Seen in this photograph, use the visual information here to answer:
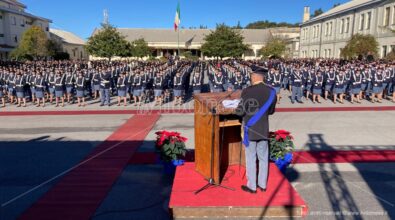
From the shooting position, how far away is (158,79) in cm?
1588

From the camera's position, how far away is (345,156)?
817 centimetres

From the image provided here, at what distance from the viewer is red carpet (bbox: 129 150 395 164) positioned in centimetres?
786

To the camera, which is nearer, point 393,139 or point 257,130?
point 257,130

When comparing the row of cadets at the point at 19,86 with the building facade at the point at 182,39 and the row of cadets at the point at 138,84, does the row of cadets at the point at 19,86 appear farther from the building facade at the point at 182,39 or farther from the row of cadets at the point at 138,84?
the building facade at the point at 182,39

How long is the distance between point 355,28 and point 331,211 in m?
46.7

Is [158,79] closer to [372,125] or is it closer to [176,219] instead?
[372,125]

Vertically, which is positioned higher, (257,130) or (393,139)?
(257,130)

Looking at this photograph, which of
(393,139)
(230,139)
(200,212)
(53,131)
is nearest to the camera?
(200,212)

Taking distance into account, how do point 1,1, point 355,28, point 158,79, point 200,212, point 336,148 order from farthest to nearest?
1. point 1,1
2. point 355,28
3. point 158,79
4. point 336,148
5. point 200,212

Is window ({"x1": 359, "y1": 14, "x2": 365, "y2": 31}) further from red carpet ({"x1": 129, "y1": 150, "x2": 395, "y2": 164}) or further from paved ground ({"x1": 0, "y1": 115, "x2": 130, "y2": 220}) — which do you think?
red carpet ({"x1": 129, "y1": 150, "x2": 395, "y2": 164})

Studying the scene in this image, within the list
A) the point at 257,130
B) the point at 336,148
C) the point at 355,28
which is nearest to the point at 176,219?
the point at 257,130

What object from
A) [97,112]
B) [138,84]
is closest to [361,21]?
[138,84]

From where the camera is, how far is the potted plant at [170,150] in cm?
669

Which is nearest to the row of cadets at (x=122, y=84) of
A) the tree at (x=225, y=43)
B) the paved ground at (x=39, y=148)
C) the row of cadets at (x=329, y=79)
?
the paved ground at (x=39, y=148)
